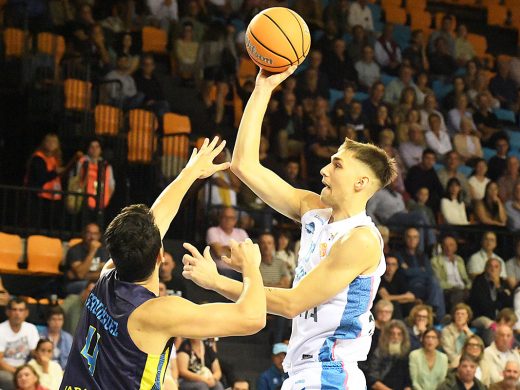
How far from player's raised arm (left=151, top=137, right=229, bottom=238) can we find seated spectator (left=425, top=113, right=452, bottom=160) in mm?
10315

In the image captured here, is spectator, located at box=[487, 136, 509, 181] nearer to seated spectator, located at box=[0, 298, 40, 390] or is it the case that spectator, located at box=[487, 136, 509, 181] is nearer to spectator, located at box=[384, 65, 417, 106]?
spectator, located at box=[384, 65, 417, 106]

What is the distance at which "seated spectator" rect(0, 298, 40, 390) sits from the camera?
9.17m

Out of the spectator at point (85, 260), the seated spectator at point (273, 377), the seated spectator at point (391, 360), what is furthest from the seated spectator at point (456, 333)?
the spectator at point (85, 260)

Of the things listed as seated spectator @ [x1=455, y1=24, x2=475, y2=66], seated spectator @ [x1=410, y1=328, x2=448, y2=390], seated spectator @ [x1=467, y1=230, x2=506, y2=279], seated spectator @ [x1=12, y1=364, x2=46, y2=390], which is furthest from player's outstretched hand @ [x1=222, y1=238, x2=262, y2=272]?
seated spectator @ [x1=455, y1=24, x2=475, y2=66]

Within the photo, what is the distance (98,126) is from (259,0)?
4.32 metres

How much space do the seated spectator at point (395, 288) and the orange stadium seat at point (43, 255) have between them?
3441mm

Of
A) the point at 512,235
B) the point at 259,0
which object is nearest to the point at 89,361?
the point at 512,235

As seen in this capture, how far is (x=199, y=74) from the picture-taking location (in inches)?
570

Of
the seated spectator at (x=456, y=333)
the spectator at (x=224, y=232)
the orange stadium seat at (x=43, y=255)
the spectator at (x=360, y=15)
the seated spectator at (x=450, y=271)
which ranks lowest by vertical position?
the seated spectator at (x=456, y=333)

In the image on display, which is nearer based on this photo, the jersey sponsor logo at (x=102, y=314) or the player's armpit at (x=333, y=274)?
the jersey sponsor logo at (x=102, y=314)

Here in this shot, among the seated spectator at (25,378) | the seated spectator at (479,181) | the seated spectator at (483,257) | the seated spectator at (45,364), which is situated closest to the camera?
the seated spectator at (25,378)

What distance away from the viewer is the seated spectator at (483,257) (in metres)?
12.9

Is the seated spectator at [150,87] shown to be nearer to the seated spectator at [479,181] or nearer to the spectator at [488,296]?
the seated spectator at [479,181]

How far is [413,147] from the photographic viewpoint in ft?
47.6
